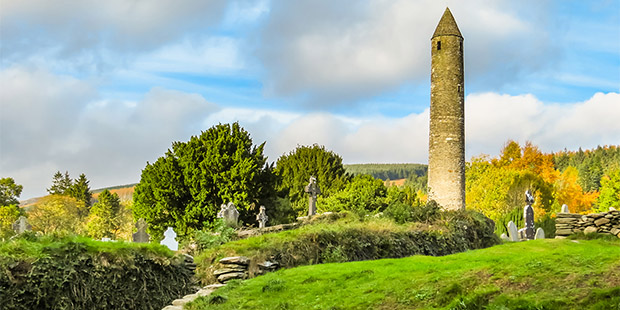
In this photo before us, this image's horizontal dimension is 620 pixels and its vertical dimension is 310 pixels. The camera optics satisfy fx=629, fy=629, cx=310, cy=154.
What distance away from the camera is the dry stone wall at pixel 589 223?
21719 mm

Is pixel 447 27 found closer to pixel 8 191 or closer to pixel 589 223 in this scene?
pixel 589 223

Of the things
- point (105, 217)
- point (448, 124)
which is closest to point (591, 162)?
point (448, 124)

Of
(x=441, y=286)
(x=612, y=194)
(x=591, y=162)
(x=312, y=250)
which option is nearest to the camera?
(x=441, y=286)

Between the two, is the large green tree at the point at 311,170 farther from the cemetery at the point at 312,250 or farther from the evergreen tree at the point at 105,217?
the evergreen tree at the point at 105,217

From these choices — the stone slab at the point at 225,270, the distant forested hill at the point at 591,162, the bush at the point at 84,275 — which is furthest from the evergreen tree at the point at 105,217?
the distant forested hill at the point at 591,162

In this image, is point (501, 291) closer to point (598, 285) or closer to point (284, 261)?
point (598, 285)

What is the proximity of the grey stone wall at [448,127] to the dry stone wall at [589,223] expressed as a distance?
15.7 meters

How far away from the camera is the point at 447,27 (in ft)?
129

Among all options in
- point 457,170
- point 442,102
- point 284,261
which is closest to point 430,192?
point 457,170

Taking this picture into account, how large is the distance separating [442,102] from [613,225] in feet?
59.4

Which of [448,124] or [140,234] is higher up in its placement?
[448,124]

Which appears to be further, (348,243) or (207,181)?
(207,181)

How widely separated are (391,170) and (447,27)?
11940cm

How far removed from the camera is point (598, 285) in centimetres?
838
